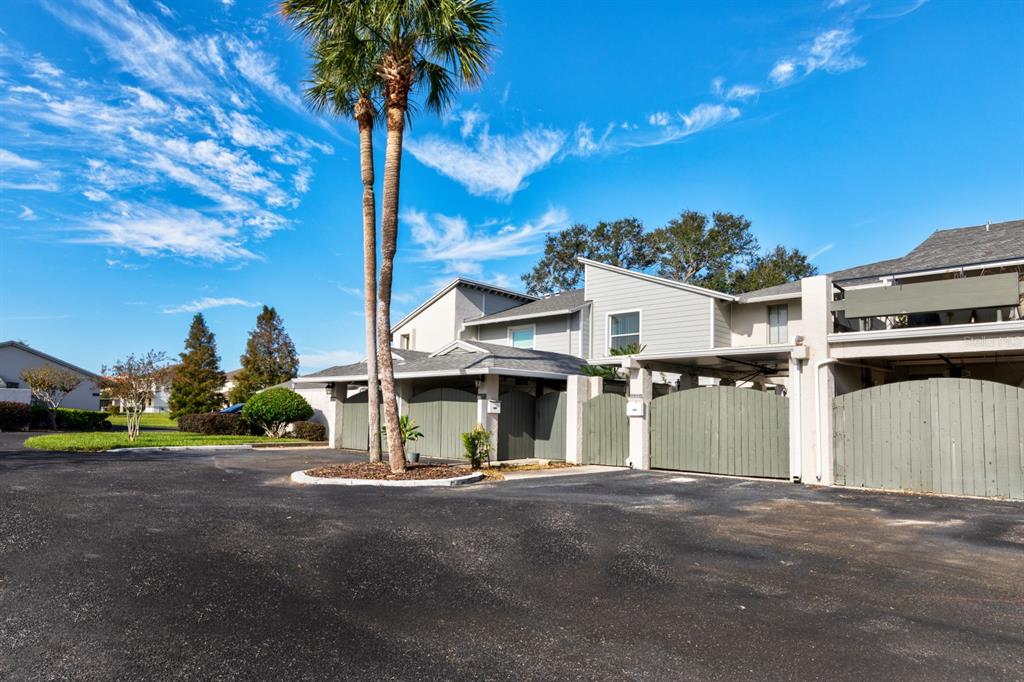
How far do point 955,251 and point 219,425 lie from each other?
29870 mm

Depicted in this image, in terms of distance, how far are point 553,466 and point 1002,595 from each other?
1249cm

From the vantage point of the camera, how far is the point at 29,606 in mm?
5070

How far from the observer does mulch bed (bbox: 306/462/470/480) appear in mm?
13789

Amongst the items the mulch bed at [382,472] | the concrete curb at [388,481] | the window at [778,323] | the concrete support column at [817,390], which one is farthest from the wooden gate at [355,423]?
the concrete support column at [817,390]

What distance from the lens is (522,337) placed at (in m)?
28.6

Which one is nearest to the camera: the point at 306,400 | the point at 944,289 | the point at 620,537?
the point at 620,537

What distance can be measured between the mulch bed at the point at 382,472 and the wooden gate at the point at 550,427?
4.61 m

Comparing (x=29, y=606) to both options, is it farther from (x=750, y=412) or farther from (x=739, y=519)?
(x=750, y=412)

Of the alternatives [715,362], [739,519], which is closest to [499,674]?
[739,519]

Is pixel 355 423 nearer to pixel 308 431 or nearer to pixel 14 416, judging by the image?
pixel 308 431

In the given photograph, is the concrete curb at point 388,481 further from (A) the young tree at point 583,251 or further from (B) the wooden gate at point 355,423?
(A) the young tree at point 583,251

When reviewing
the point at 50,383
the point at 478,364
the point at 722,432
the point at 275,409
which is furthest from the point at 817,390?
the point at 50,383

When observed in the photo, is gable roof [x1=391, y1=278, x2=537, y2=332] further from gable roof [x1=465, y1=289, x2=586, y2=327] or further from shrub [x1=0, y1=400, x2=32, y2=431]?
shrub [x1=0, y1=400, x2=32, y2=431]

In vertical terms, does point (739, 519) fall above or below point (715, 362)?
below
